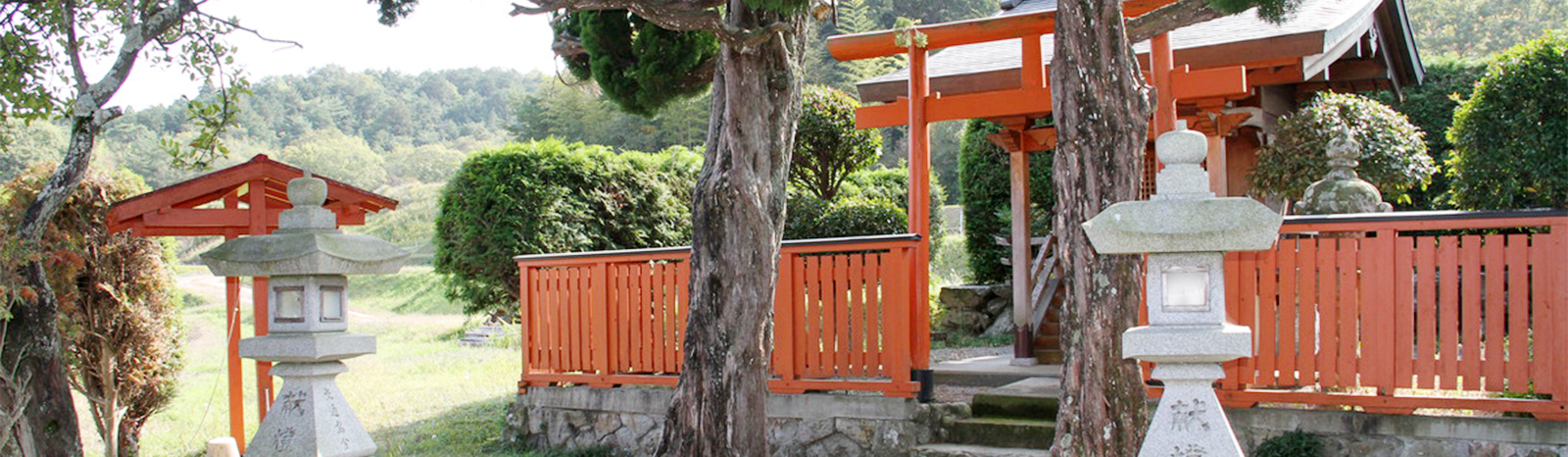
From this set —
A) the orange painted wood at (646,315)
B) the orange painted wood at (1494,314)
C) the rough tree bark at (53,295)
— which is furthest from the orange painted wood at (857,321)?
the rough tree bark at (53,295)

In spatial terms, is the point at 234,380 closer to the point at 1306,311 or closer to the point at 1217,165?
the point at 1306,311

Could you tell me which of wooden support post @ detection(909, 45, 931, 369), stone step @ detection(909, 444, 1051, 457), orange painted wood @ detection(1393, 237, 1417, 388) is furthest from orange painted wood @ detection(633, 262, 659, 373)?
orange painted wood @ detection(1393, 237, 1417, 388)

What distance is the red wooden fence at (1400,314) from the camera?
20.6ft

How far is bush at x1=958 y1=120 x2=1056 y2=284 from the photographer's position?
14.9 metres

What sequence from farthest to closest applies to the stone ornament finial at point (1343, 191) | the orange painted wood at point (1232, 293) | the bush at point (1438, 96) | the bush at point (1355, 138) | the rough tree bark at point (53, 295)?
the bush at point (1438, 96) < the bush at point (1355, 138) < the stone ornament finial at point (1343, 191) < the rough tree bark at point (53, 295) < the orange painted wood at point (1232, 293)

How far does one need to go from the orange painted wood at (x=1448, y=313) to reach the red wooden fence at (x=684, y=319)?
285cm

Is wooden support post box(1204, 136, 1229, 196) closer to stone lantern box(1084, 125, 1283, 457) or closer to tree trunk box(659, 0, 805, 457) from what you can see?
tree trunk box(659, 0, 805, 457)

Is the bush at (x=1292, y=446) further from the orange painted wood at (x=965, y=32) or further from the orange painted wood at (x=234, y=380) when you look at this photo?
the orange painted wood at (x=234, y=380)

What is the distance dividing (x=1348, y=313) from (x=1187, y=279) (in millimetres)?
2666

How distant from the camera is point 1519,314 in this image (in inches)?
249

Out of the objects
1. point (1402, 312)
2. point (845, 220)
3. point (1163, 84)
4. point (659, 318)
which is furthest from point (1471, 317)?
point (845, 220)

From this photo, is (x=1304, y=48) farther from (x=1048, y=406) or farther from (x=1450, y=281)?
(x=1048, y=406)

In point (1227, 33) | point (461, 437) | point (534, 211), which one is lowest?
point (461, 437)

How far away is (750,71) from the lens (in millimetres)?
6980
